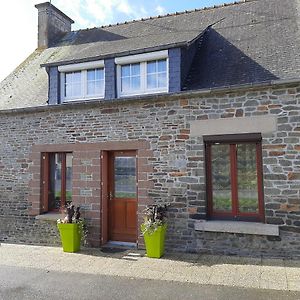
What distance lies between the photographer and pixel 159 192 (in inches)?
304

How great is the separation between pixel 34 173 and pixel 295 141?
669 cm

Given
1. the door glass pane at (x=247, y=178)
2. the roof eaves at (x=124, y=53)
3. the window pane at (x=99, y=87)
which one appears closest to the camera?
the door glass pane at (x=247, y=178)

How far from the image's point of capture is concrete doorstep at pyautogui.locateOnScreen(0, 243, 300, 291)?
5707 mm

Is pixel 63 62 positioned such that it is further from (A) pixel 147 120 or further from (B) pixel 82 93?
(A) pixel 147 120

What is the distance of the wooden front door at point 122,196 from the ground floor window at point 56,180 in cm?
127

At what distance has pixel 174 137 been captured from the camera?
7.64 m

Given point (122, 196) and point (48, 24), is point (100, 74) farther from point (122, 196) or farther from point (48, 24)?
point (48, 24)

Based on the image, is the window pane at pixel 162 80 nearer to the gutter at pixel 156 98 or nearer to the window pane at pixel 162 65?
the window pane at pixel 162 65

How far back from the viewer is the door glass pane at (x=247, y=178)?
7211 mm

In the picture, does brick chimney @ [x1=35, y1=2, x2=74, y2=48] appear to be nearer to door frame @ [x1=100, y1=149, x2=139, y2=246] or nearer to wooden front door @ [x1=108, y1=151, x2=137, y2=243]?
door frame @ [x1=100, y1=149, x2=139, y2=246]

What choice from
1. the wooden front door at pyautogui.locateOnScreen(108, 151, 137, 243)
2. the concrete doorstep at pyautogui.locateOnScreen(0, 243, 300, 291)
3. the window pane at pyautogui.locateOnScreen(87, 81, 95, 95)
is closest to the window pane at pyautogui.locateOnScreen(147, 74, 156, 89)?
the window pane at pyautogui.locateOnScreen(87, 81, 95, 95)

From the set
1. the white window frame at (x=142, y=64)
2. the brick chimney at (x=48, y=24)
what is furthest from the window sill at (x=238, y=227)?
the brick chimney at (x=48, y=24)

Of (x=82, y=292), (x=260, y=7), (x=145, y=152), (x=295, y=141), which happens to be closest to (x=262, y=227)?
(x=295, y=141)

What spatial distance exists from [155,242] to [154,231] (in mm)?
259
